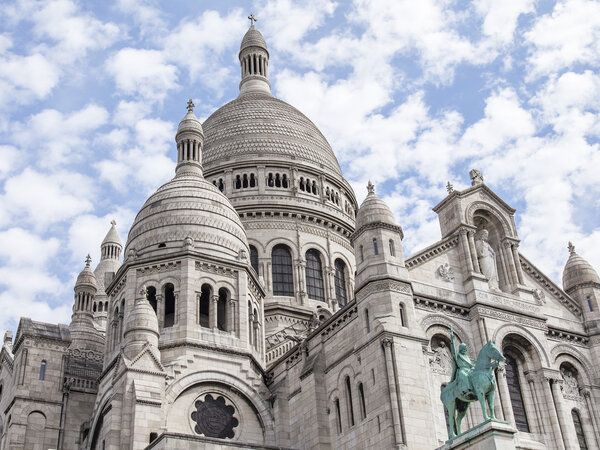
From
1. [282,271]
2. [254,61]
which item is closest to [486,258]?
[282,271]

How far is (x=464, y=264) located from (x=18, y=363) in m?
22.0

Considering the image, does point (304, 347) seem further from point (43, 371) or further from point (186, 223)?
point (43, 371)

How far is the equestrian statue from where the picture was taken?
2494 cm

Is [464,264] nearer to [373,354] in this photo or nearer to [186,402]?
[373,354]

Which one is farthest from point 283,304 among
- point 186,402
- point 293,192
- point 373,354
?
point 373,354

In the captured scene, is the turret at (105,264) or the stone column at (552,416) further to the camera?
the turret at (105,264)

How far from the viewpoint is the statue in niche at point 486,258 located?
1425 inches

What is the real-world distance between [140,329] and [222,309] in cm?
585

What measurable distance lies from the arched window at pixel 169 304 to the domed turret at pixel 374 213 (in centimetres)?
993

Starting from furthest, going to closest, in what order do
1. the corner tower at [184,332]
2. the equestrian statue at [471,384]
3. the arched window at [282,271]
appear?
the arched window at [282,271] < the corner tower at [184,332] < the equestrian statue at [471,384]

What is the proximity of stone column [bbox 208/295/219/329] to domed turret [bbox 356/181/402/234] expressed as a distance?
8.14 metres

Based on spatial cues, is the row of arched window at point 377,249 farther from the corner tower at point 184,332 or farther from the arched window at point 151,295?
the arched window at point 151,295

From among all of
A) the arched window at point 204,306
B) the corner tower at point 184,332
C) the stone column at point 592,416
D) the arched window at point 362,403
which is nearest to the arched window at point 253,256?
the corner tower at point 184,332

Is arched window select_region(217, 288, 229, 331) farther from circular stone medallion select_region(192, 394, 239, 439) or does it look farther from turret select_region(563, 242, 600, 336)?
turret select_region(563, 242, 600, 336)
